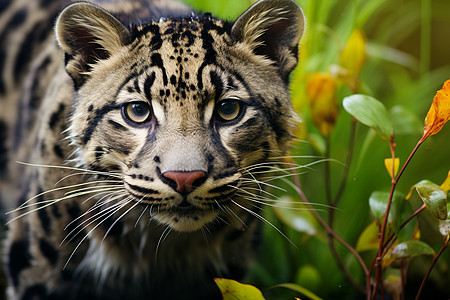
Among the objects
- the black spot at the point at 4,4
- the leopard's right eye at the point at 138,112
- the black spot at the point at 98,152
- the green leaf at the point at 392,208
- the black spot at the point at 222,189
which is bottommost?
the green leaf at the point at 392,208

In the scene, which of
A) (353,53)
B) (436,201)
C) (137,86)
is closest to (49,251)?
(137,86)

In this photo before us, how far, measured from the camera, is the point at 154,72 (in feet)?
4.63

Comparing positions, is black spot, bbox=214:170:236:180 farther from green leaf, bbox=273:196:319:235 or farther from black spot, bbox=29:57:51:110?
black spot, bbox=29:57:51:110

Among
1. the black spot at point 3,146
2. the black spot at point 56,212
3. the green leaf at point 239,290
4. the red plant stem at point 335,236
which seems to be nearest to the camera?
the green leaf at point 239,290

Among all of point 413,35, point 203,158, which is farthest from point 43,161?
point 413,35

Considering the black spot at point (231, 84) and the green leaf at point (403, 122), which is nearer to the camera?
the black spot at point (231, 84)

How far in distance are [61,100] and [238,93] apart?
0.68m

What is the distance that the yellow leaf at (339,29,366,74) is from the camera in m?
2.07

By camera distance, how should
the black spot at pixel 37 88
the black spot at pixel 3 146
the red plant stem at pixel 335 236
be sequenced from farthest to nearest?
1. the black spot at pixel 3 146
2. the black spot at pixel 37 88
3. the red plant stem at pixel 335 236

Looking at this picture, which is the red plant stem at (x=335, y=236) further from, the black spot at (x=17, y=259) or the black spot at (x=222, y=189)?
the black spot at (x=17, y=259)

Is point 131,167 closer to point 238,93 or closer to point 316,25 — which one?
point 238,93

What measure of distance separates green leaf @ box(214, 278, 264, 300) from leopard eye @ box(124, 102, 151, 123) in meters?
0.48

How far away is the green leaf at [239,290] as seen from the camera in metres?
1.37

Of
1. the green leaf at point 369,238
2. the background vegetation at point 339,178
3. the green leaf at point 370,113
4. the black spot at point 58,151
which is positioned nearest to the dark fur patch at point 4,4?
the background vegetation at point 339,178
